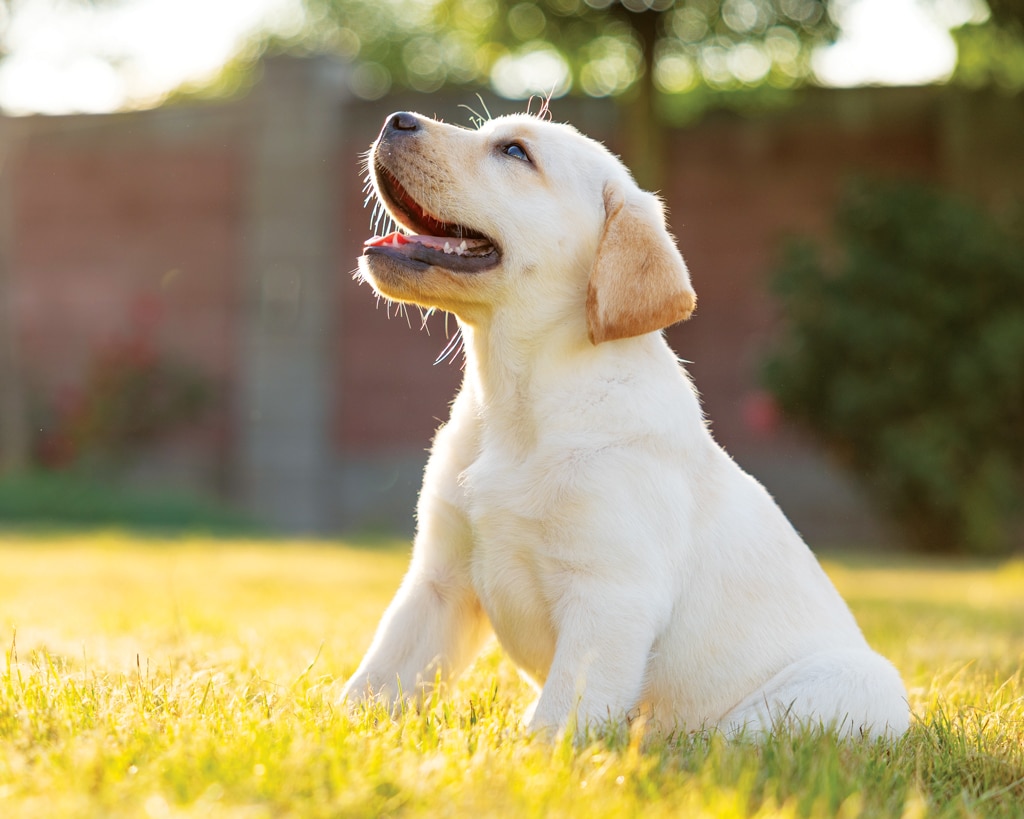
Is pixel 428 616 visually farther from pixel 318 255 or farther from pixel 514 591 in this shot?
pixel 318 255

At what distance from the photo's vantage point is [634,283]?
9.50 ft

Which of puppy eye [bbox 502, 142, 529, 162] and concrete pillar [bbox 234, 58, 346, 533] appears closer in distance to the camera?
puppy eye [bbox 502, 142, 529, 162]

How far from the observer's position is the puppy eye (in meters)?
3.20

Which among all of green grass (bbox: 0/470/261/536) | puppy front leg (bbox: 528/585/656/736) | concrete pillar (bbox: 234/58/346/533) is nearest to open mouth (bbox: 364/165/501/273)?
puppy front leg (bbox: 528/585/656/736)

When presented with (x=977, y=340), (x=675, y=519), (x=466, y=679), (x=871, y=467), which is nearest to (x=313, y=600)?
(x=466, y=679)

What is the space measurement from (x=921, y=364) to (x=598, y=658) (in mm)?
9336

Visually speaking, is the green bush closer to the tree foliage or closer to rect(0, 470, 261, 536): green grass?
the tree foliage

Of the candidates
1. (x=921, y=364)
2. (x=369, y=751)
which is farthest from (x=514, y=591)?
(x=921, y=364)

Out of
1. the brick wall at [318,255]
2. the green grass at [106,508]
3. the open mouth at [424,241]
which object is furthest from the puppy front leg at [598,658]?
the brick wall at [318,255]

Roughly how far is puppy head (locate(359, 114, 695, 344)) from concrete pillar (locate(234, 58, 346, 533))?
423 inches

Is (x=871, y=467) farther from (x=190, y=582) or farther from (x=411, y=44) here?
(x=411, y=44)

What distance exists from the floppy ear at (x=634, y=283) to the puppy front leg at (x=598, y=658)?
0.65 meters

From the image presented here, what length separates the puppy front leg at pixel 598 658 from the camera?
256 centimetres

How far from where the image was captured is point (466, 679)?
11.2 ft
